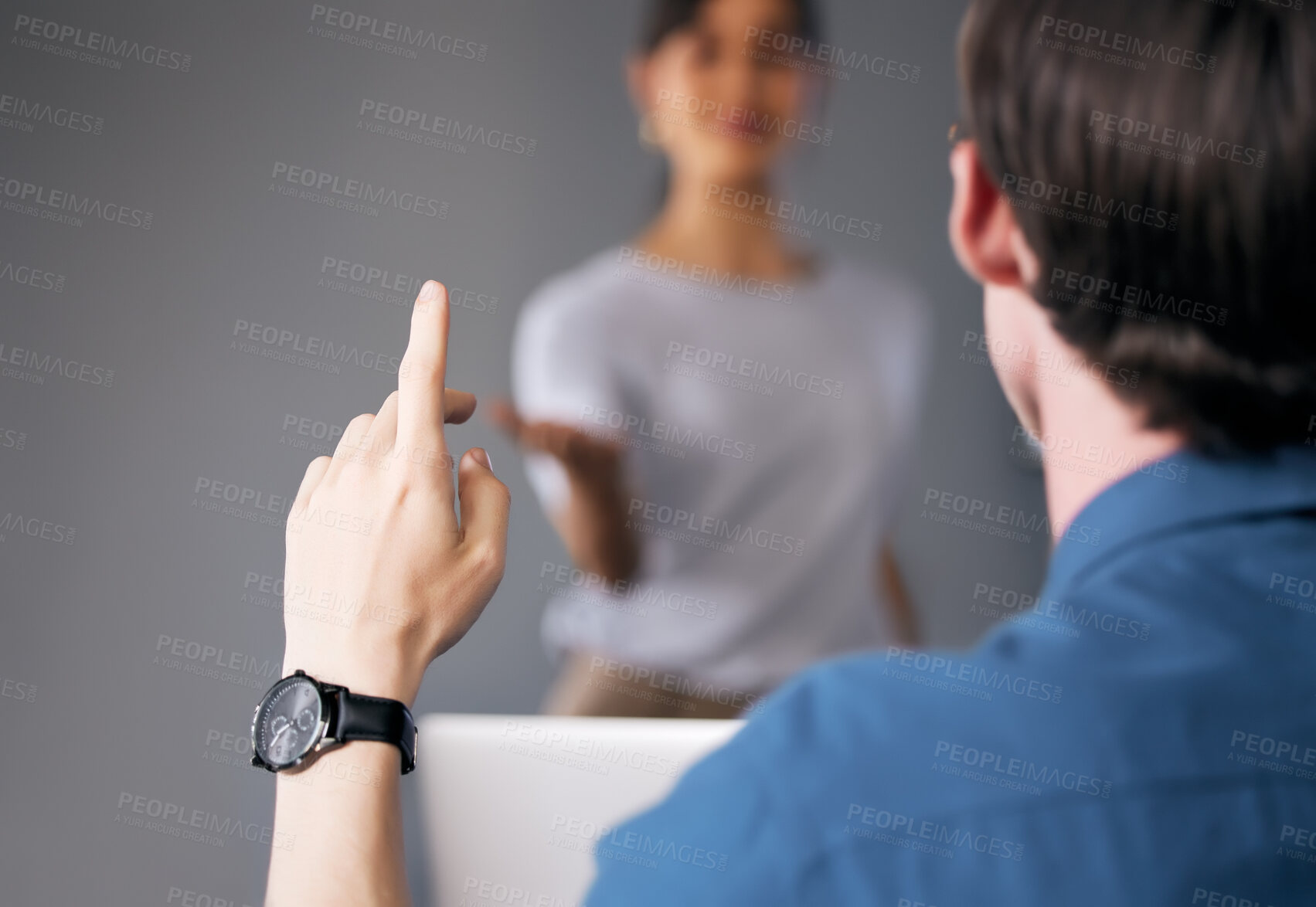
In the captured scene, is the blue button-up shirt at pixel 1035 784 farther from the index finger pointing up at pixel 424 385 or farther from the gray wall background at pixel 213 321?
the gray wall background at pixel 213 321

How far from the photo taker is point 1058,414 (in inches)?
24.9

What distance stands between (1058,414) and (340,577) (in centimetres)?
49

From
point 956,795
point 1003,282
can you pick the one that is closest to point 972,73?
point 1003,282

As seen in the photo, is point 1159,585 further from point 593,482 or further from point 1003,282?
point 593,482

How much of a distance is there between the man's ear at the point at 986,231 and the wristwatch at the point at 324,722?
478mm

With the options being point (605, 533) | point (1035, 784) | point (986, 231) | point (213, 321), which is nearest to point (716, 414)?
point (605, 533)

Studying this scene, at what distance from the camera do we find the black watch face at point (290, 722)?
57 cm

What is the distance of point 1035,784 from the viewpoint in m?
0.45

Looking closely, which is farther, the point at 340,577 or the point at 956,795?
the point at 340,577

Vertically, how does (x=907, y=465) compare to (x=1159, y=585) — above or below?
above

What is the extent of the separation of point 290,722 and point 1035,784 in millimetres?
425

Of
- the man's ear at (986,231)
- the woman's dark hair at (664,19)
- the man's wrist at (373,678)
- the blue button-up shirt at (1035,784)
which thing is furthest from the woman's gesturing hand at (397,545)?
the woman's dark hair at (664,19)

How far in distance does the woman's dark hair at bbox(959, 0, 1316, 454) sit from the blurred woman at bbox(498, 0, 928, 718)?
1187 mm

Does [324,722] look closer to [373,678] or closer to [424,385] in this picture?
[373,678]
